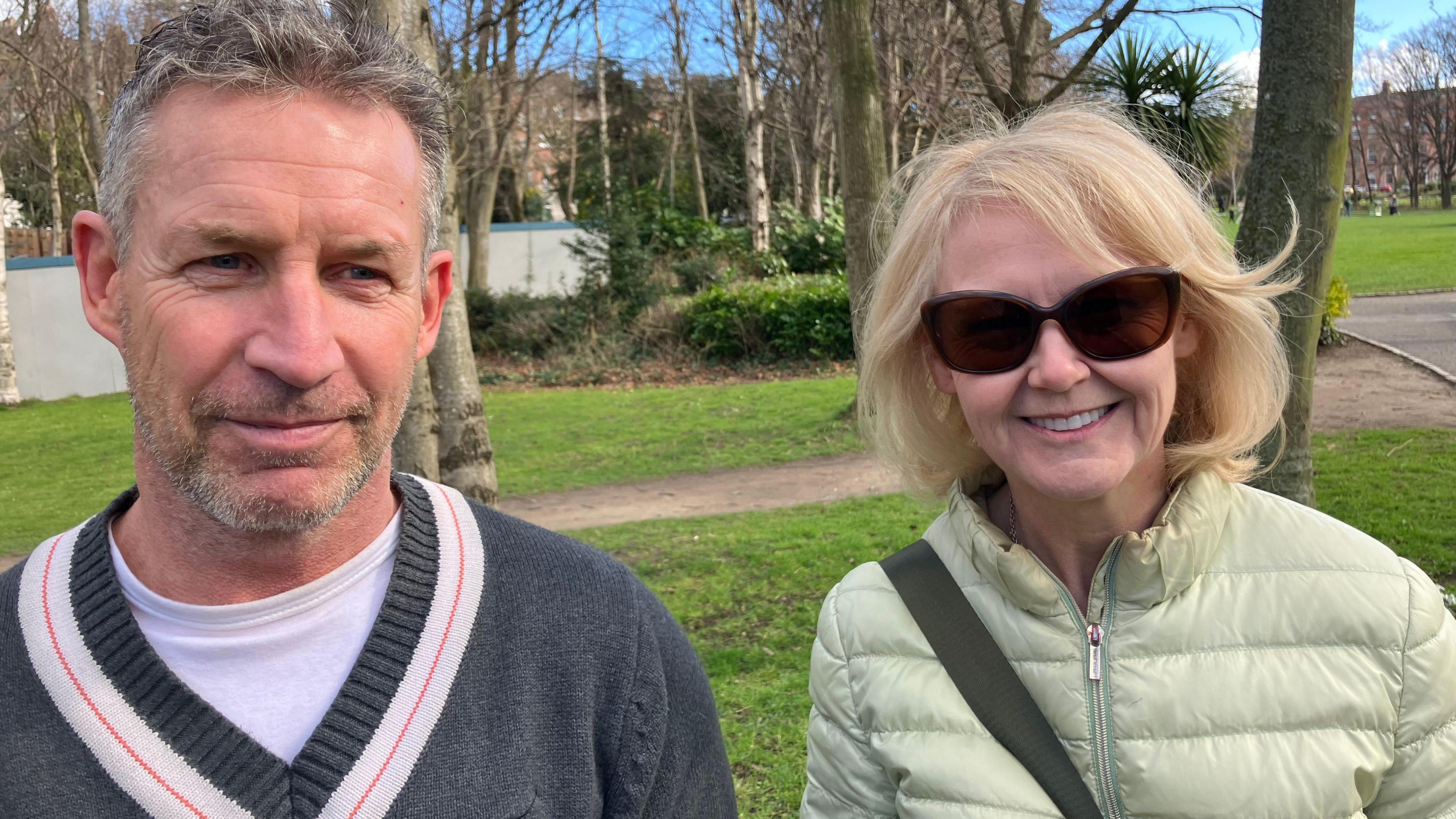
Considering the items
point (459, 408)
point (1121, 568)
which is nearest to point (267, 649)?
point (1121, 568)

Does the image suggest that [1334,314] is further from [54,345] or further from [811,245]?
[54,345]

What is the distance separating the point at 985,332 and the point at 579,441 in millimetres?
10589

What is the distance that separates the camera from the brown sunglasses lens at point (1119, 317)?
68.9 inches

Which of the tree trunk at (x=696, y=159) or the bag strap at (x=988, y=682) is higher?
the tree trunk at (x=696, y=159)

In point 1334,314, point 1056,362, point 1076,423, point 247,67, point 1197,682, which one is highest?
point 247,67

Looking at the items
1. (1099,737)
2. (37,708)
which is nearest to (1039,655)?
(1099,737)

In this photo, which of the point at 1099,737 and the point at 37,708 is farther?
the point at 1099,737

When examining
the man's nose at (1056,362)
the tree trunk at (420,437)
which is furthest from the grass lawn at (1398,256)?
the man's nose at (1056,362)

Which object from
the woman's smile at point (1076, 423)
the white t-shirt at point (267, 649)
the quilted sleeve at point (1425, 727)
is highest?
the woman's smile at point (1076, 423)

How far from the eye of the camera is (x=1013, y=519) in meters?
2.02

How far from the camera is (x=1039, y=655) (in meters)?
1.79

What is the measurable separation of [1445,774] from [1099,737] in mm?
516

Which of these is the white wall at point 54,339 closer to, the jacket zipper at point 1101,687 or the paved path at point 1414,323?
the paved path at point 1414,323

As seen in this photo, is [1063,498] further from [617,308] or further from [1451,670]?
[617,308]
